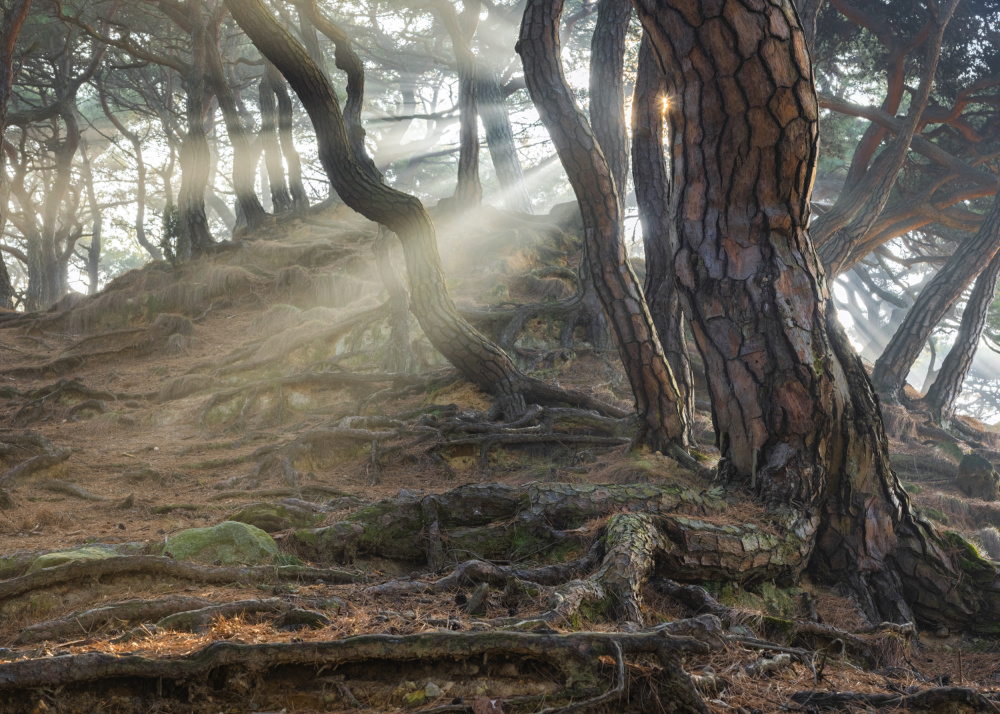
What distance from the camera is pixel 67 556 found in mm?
3064

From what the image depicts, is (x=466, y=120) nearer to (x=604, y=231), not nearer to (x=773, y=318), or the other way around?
(x=604, y=231)

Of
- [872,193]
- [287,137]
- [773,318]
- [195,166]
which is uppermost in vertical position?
[287,137]

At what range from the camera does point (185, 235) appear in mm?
12789

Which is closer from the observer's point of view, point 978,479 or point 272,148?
point 978,479

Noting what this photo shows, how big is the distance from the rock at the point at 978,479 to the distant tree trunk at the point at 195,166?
1218cm

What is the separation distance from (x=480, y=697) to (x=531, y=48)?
485 centimetres

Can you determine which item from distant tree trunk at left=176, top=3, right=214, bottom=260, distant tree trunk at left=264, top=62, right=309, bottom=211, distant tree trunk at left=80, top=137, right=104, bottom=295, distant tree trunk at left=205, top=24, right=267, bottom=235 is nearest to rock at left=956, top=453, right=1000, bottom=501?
distant tree trunk at left=176, top=3, right=214, bottom=260

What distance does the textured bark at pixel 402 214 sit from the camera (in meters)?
6.24

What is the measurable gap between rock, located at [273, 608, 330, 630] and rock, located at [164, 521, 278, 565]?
37.3 inches

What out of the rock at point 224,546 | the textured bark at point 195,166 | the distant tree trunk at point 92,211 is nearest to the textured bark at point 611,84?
the rock at point 224,546

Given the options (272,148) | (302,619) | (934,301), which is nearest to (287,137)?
(272,148)

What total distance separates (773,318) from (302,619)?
107 inches

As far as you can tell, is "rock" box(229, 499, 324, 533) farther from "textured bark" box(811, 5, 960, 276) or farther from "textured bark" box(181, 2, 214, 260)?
"textured bark" box(181, 2, 214, 260)

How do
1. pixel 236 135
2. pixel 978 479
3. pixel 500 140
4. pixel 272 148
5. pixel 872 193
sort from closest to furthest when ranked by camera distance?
pixel 978 479 < pixel 872 193 < pixel 236 135 < pixel 500 140 < pixel 272 148
